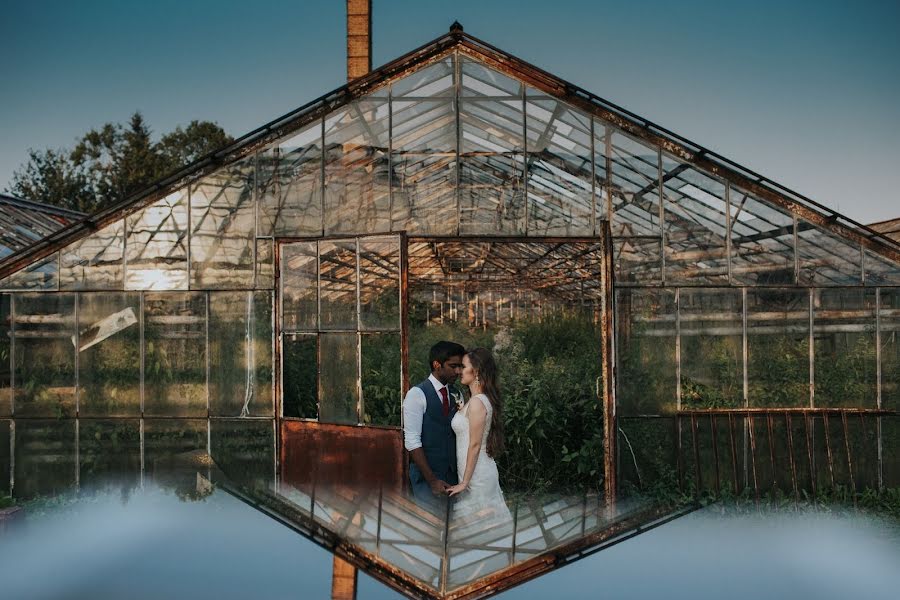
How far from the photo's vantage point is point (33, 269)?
947cm

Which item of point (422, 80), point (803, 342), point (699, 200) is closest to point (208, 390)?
point (422, 80)

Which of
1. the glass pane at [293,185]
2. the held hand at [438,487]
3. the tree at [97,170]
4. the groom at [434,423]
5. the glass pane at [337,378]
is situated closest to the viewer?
the held hand at [438,487]

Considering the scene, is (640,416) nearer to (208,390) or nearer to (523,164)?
(523,164)

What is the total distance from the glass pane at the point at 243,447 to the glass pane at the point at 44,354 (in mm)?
1632

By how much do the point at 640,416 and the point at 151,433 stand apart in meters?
5.11

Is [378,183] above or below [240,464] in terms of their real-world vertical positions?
above

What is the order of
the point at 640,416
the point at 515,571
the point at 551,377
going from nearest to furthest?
the point at 515,571
the point at 640,416
the point at 551,377

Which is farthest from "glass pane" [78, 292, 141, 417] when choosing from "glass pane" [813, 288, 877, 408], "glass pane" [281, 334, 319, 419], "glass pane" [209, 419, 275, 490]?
"glass pane" [813, 288, 877, 408]

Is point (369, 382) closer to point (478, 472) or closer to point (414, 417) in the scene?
point (414, 417)

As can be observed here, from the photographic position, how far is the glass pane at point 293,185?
30.7 feet

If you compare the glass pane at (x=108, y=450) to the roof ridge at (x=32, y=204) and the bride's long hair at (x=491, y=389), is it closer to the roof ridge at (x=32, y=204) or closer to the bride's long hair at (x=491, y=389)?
the bride's long hair at (x=491, y=389)

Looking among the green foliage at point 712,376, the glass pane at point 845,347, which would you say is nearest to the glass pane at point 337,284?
the green foliage at point 712,376

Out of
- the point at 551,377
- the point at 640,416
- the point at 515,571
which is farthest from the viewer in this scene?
the point at 551,377

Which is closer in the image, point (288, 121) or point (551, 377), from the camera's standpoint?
point (288, 121)
